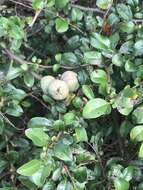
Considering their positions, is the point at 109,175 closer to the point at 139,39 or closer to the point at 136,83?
→ the point at 136,83

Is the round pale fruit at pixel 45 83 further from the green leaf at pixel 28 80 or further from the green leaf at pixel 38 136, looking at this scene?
the green leaf at pixel 38 136

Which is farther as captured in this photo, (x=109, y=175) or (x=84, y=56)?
(x=84, y=56)

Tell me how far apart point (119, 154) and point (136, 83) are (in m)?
0.32

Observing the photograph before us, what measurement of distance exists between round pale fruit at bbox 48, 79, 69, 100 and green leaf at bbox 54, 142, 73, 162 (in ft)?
0.65

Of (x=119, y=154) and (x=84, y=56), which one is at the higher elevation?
(x=84, y=56)

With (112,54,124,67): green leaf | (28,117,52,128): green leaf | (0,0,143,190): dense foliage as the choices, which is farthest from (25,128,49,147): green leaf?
(112,54,124,67): green leaf

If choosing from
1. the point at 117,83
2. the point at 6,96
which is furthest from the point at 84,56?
the point at 6,96

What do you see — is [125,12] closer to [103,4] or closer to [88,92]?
[103,4]

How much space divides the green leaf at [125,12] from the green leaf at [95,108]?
0.40 meters

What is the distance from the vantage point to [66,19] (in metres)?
1.75

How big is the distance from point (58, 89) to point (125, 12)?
1.30ft

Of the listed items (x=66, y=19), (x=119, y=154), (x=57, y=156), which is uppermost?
(x=66, y=19)

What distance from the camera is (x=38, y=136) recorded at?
1.37 m

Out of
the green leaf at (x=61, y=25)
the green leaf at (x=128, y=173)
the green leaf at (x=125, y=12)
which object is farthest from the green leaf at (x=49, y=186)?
the green leaf at (x=125, y=12)
